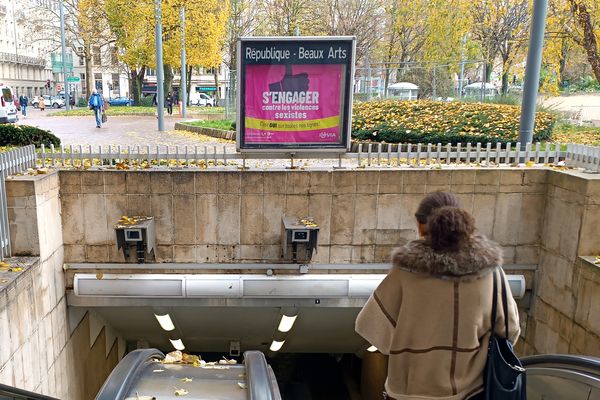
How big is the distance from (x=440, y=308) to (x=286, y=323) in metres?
6.16

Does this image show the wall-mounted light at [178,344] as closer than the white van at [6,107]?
Yes

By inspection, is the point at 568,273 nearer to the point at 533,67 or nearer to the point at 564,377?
the point at 533,67

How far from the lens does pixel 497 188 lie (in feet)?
23.4

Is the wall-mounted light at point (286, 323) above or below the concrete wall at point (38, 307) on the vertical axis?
below

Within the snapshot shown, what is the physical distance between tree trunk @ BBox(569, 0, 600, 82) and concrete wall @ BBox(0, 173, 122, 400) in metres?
12.8

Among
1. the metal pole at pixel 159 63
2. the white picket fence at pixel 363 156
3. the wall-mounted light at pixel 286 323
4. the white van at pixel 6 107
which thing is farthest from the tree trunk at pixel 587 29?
the white van at pixel 6 107

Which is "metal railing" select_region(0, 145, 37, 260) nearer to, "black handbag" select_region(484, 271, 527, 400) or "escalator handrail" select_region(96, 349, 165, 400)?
"escalator handrail" select_region(96, 349, 165, 400)

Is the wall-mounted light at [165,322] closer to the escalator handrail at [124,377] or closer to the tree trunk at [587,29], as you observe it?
the escalator handrail at [124,377]

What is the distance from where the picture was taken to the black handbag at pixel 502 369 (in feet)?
8.02

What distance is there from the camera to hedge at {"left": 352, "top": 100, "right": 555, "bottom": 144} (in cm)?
1137

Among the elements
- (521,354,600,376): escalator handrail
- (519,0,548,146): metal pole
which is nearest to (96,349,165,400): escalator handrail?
(521,354,600,376): escalator handrail

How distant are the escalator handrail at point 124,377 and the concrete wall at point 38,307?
1.98 meters

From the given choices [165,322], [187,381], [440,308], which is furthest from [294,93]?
[440,308]

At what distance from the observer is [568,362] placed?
3402mm
